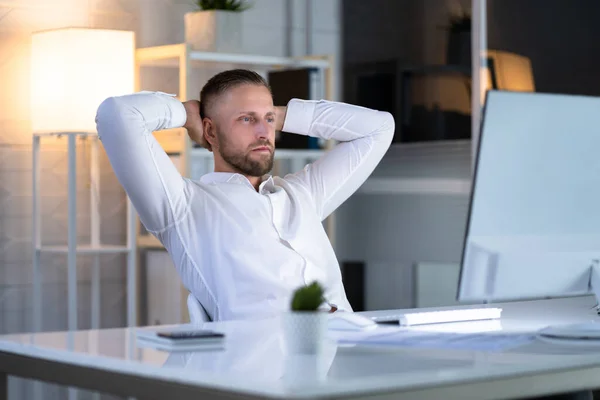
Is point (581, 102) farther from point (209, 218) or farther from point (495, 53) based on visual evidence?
point (495, 53)

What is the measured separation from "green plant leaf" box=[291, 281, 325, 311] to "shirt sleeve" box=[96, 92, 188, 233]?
3.30ft

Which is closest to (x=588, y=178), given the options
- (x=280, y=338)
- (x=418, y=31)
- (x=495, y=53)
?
(x=280, y=338)

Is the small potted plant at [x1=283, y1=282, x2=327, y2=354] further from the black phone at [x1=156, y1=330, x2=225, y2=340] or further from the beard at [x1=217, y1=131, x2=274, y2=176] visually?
the beard at [x1=217, y1=131, x2=274, y2=176]

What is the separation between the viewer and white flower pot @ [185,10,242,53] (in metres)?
4.26

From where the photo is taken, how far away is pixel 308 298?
1485 mm

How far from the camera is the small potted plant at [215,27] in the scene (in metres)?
4.26

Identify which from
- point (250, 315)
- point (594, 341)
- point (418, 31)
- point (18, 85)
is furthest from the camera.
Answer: point (418, 31)

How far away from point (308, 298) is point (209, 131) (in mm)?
1344

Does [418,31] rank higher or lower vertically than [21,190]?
higher

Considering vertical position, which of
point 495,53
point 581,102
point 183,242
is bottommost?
point 183,242

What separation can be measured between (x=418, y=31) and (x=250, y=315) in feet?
8.55

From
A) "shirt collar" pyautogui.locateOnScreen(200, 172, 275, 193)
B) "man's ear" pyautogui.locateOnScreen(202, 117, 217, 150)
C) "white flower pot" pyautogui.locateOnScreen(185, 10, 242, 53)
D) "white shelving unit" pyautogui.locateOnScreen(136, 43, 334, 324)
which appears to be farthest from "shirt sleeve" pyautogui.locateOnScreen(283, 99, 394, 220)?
"white flower pot" pyautogui.locateOnScreen(185, 10, 242, 53)

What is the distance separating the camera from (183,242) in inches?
99.2

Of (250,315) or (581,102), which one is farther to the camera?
(250,315)
